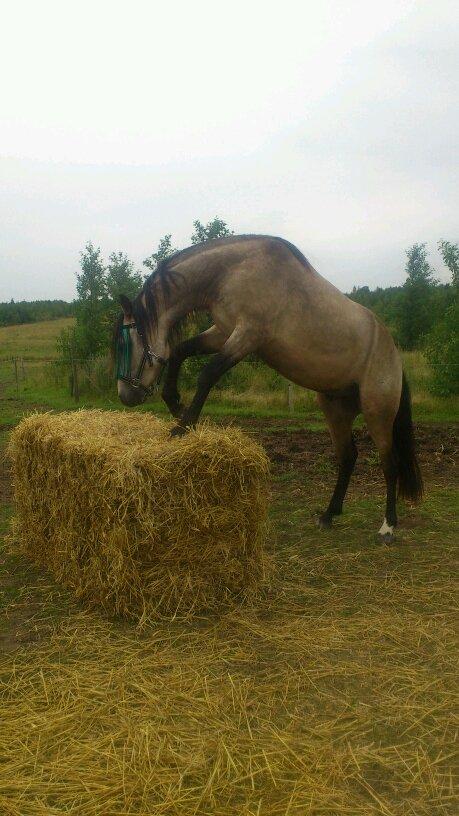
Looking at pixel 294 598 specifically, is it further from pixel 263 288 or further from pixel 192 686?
pixel 263 288

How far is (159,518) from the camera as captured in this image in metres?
3.59

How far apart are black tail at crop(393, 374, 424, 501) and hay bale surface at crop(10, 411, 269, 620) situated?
1.94 m

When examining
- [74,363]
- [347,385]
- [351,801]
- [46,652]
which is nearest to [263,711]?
[351,801]

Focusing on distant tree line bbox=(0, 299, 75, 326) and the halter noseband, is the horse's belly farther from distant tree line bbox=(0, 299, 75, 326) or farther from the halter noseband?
distant tree line bbox=(0, 299, 75, 326)

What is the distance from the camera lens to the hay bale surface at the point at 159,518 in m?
3.57

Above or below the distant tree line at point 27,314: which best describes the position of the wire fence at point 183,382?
below

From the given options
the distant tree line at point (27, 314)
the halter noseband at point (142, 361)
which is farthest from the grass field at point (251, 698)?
the distant tree line at point (27, 314)

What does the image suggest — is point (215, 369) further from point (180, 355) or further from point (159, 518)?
point (159, 518)

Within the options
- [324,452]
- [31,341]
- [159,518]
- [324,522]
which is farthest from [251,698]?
[31,341]

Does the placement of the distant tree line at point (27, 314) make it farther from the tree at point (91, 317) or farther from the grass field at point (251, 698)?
the grass field at point (251, 698)

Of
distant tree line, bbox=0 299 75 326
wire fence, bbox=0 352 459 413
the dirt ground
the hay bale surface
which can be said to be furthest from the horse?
distant tree line, bbox=0 299 75 326

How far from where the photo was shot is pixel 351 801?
2.08m

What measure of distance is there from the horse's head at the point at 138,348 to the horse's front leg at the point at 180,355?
0.17 m

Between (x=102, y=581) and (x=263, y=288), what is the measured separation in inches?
85.0
